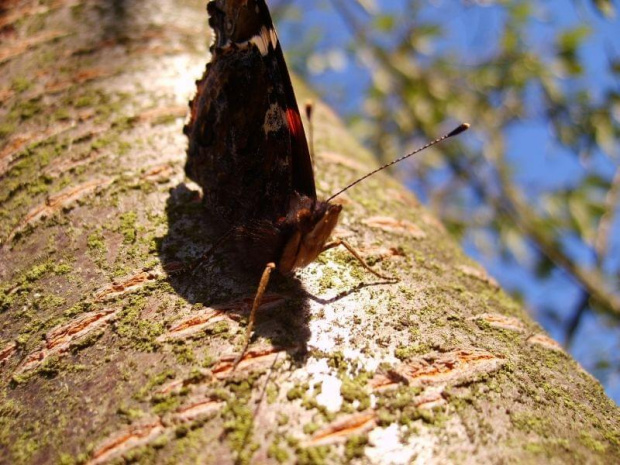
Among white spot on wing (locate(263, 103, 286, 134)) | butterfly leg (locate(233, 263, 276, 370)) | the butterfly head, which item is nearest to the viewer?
butterfly leg (locate(233, 263, 276, 370))

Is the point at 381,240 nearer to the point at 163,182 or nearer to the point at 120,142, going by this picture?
the point at 163,182

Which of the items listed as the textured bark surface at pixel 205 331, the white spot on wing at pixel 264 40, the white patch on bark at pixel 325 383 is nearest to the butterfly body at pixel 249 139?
the white spot on wing at pixel 264 40

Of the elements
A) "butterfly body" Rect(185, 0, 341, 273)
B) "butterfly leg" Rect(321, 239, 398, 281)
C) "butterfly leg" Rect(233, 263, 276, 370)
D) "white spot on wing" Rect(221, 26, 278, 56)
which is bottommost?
"butterfly leg" Rect(321, 239, 398, 281)

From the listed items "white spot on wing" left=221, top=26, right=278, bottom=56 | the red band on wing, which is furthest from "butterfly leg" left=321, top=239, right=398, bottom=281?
"white spot on wing" left=221, top=26, right=278, bottom=56

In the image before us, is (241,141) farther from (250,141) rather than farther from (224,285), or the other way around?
(224,285)

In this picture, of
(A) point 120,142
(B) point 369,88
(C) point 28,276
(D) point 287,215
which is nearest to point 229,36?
(A) point 120,142

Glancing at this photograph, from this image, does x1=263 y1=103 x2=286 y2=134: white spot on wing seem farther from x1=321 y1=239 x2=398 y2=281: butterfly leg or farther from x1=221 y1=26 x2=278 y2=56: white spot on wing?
x1=321 y1=239 x2=398 y2=281: butterfly leg

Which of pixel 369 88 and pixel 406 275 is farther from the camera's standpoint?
pixel 369 88
